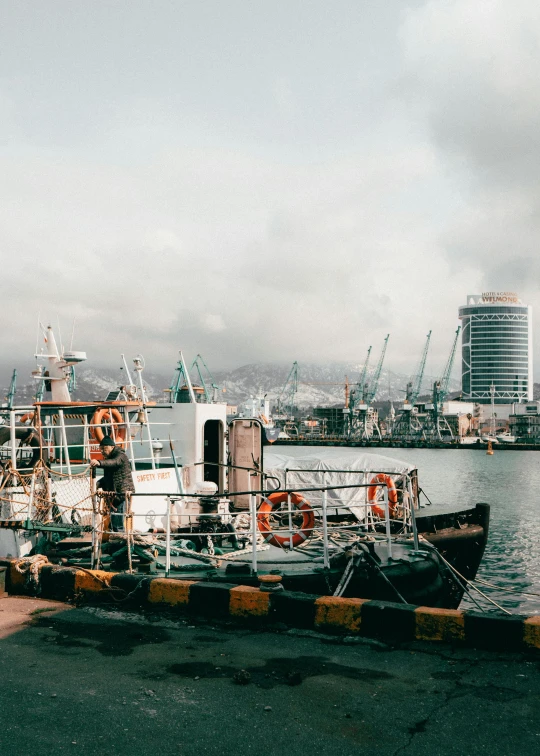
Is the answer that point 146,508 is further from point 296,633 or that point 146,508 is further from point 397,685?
point 397,685

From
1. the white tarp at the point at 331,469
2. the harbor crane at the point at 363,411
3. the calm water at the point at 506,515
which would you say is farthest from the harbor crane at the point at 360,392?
the white tarp at the point at 331,469

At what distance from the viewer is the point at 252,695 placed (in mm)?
5773

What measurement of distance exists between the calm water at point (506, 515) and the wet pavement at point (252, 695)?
3.15 m

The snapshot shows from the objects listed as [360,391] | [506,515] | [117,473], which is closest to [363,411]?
[360,391]

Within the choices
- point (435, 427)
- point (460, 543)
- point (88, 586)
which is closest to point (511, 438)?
point (435, 427)

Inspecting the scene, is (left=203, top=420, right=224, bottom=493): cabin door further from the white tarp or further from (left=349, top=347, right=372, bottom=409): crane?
(left=349, top=347, right=372, bottom=409): crane

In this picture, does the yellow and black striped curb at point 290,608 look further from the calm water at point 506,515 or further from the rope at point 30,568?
the calm water at point 506,515

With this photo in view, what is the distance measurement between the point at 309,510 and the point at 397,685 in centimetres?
587

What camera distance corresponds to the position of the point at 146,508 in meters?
13.9

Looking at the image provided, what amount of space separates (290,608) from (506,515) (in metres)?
33.4

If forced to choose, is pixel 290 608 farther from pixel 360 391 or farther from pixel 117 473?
pixel 360 391

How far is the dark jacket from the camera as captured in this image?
10922 mm

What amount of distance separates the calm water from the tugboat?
83.7 inches

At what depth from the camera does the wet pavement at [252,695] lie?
195 inches
